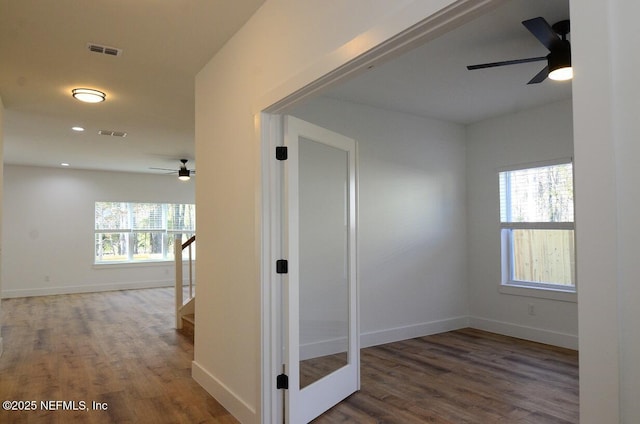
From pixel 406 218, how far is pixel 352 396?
237 cm

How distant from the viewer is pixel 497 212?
530cm

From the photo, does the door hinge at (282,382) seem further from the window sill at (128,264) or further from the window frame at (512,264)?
the window sill at (128,264)

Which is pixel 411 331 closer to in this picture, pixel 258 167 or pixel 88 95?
pixel 258 167

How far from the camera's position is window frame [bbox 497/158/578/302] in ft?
15.1

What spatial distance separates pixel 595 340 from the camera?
98cm

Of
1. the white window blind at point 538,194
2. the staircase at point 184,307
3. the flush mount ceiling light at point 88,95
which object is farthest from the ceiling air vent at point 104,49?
the white window blind at point 538,194

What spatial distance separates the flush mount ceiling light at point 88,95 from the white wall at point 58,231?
18.5ft

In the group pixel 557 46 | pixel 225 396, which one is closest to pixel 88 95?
pixel 225 396

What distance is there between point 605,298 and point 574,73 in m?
0.54

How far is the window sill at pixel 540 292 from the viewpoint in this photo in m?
4.52

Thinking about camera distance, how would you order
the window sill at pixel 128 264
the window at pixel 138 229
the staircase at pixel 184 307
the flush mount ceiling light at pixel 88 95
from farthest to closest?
the window at pixel 138 229, the window sill at pixel 128 264, the staircase at pixel 184 307, the flush mount ceiling light at pixel 88 95

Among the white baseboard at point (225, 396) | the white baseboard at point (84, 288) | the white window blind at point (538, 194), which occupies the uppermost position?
the white window blind at point (538, 194)

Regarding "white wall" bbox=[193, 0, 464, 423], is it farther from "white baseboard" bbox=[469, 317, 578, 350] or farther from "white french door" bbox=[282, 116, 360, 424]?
"white baseboard" bbox=[469, 317, 578, 350]

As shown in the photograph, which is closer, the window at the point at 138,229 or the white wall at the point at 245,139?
the white wall at the point at 245,139
